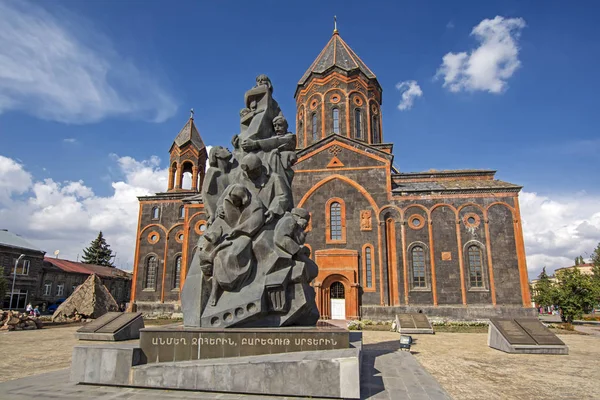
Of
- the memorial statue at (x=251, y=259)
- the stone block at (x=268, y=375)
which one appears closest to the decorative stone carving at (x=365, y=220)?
the memorial statue at (x=251, y=259)

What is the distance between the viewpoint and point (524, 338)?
37.6 ft

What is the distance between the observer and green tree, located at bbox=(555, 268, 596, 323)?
20531 millimetres

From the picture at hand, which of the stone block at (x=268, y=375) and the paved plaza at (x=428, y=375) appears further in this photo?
the paved plaza at (x=428, y=375)

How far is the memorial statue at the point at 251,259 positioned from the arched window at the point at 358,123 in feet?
67.1

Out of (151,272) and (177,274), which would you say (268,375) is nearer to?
(177,274)

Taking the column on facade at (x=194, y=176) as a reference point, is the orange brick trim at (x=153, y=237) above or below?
below

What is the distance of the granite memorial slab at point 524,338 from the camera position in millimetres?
11156

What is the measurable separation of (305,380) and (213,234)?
113 inches

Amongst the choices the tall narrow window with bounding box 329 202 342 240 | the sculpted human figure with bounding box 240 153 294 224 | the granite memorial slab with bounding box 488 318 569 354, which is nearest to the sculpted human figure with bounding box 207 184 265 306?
the sculpted human figure with bounding box 240 153 294 224

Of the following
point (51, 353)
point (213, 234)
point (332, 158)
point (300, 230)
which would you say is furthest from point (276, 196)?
point (332, 158)

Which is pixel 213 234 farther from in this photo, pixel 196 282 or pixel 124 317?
pixel 124 317

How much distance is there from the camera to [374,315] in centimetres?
2133

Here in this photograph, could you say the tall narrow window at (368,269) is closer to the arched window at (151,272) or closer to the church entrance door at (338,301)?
the church entrance door at (338,301)

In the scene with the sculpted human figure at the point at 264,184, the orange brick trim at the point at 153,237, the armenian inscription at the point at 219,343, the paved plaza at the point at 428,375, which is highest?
the orange brick trim at the point at 153,237
